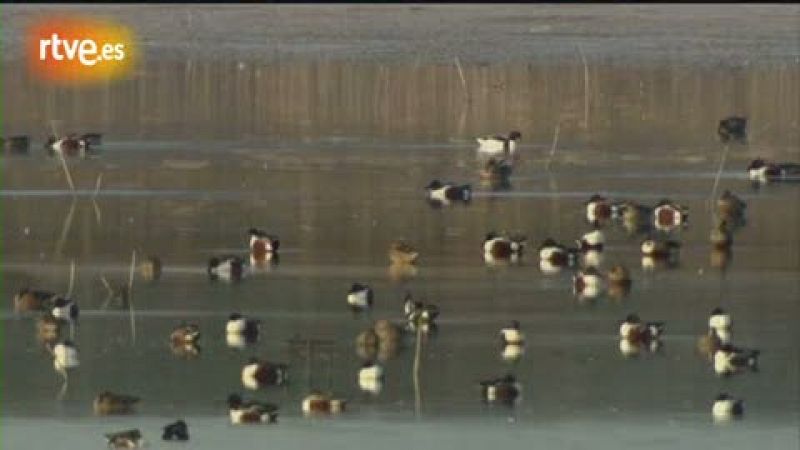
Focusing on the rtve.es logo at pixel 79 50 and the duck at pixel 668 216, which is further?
the rtve.es logo at pixel 79 50

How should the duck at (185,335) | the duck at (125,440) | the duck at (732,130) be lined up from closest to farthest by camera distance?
the duck at (125,440) < the duck at (185,335) < the duck at (732,130)

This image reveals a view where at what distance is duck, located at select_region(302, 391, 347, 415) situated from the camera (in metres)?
16.5

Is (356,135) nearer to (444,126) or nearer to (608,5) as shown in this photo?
(444,126)

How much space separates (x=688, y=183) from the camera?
27.8 m

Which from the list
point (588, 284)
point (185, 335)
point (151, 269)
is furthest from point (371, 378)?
point (151, 269)

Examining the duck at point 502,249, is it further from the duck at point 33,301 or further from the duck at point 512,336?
the duck at point 33,301

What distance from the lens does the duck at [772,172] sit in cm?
2767

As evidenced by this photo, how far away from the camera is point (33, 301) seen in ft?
65.4

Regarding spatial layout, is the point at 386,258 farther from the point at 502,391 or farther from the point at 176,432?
the point at 176,432

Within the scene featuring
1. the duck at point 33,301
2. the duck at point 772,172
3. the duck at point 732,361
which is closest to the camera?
the duck at point 732,361

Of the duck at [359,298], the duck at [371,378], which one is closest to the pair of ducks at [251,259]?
the duck at [359,298]

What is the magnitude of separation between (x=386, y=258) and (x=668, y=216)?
3135 mm

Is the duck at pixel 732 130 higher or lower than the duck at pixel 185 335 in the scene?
higher

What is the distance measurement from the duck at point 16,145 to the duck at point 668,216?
8.68m
